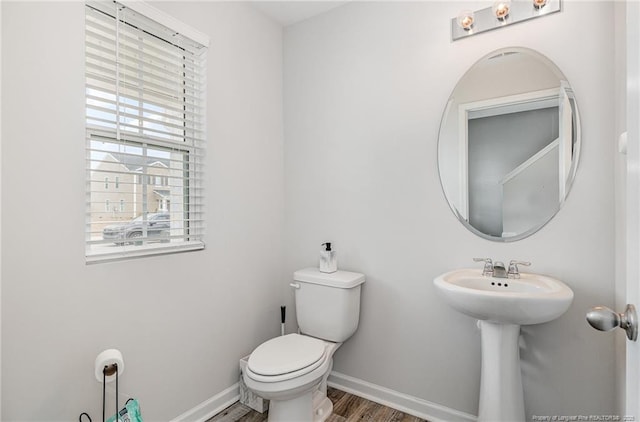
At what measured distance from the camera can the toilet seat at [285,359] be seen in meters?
1.51

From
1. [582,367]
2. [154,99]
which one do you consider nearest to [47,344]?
[154,99]

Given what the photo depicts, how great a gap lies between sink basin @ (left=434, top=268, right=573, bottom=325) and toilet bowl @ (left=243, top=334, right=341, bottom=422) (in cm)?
72

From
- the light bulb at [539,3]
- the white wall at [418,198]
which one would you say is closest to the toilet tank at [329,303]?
the white wall at [418,198]

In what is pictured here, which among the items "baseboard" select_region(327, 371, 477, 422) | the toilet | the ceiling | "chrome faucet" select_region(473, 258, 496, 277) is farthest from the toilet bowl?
the ceiling

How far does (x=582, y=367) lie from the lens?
1498mm

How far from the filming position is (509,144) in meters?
1.66

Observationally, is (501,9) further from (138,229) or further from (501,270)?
(138,229)

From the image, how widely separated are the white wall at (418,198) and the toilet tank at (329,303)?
5.4 inches

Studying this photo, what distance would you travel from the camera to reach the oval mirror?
155cm

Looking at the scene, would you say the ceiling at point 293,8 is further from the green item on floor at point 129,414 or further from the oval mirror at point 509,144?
the green item on floor at point 129,414

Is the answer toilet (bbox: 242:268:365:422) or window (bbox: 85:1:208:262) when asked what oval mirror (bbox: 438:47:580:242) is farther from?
window (bbox: 85:1:208:262)

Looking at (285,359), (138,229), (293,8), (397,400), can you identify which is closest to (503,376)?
(397,400)

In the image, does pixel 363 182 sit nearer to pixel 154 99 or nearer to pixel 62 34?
pixel 154 99

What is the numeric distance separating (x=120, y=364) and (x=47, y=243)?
56cm
